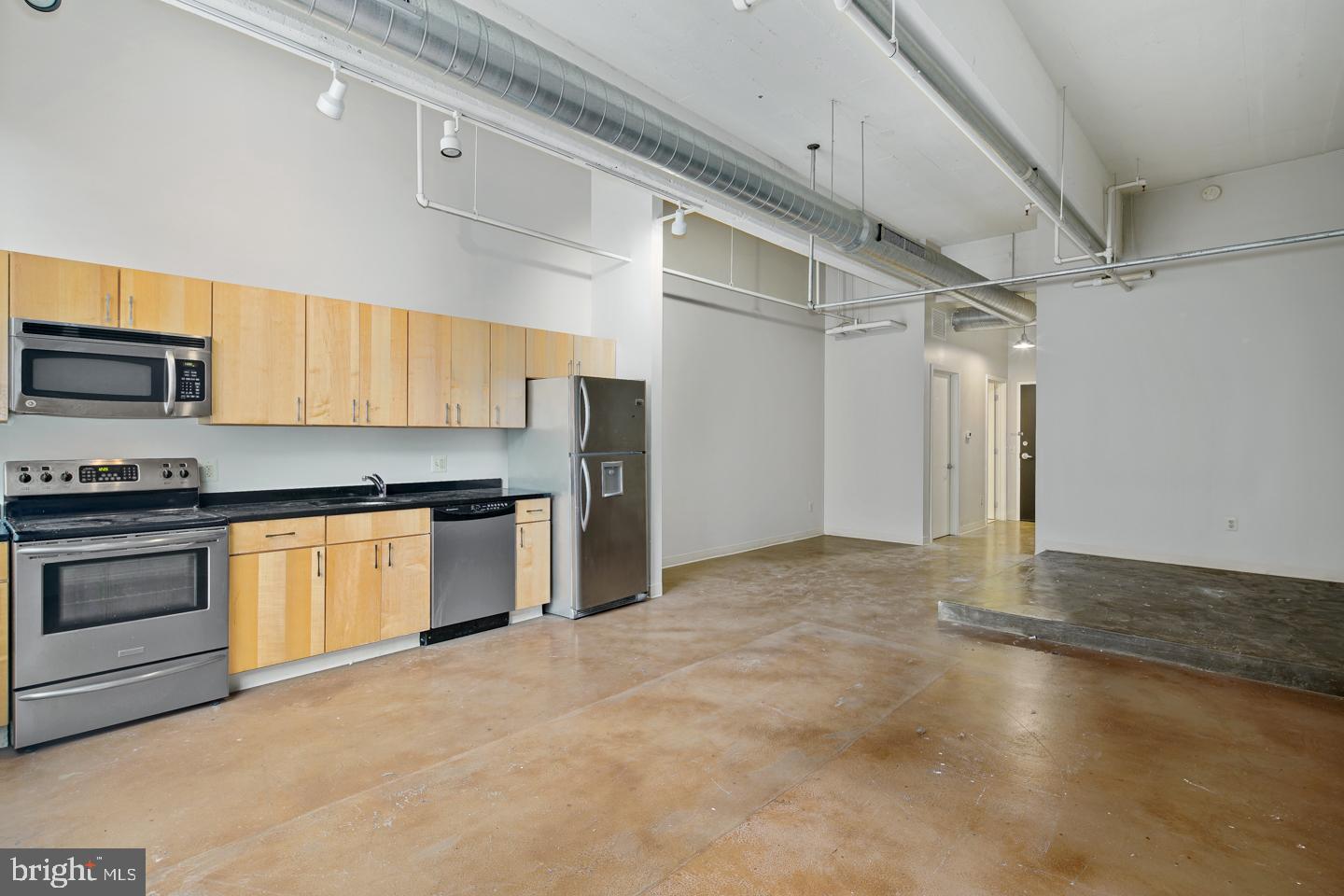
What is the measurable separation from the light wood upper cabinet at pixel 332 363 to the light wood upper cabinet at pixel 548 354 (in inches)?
50.0

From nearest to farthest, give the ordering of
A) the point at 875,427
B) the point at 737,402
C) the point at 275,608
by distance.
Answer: the point at 275,608
the point at 737,402
the point at 875,427

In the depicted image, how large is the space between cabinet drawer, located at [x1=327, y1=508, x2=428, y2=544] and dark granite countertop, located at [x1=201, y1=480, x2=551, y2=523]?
0.11 feet

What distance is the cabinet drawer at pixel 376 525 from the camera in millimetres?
3732

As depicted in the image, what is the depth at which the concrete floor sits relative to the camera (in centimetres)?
206

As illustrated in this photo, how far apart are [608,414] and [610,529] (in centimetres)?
86

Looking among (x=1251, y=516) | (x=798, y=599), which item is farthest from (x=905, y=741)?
(x=1251, y=516)

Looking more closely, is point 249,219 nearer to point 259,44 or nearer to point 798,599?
point 259,44

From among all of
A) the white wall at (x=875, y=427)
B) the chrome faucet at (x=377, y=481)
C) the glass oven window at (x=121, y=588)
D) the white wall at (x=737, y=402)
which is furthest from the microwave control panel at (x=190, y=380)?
the white wall at (x=875, y=427)

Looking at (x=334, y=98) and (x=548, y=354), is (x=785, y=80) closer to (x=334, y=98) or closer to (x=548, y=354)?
(x=548, y=354)

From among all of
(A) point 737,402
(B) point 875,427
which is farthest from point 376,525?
(B) point 875,427

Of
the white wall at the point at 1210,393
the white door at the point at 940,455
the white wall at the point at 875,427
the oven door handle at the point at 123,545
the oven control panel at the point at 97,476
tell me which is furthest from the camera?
the white door at the point at 940,455

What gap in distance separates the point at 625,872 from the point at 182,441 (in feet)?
10.7

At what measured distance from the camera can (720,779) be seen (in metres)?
2.59

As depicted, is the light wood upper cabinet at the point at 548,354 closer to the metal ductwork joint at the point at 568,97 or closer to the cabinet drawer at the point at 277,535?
the metal ductwork joint at the point at 568,97
